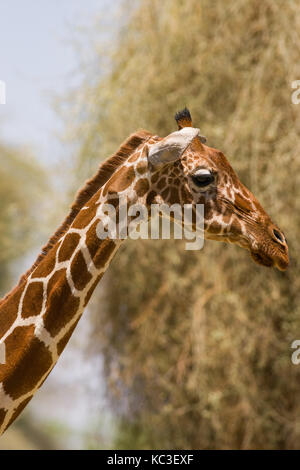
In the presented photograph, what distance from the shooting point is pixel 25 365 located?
111 centimetres

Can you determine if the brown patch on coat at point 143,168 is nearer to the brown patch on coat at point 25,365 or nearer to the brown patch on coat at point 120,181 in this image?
the brown patch on coat at point 120,181

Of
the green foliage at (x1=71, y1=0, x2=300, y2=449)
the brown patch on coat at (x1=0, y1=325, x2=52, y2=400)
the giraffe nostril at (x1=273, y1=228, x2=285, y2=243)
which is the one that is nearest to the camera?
the brown patch on coat at (x1=0, y1=325, x2=52, y2=400)

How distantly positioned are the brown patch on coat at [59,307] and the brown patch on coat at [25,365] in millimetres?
35

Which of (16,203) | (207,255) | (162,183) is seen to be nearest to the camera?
(162,183)

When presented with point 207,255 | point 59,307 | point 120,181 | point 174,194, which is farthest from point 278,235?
point 207,255

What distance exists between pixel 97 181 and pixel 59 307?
28 centimetres

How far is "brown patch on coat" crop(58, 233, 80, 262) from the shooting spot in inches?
47.2

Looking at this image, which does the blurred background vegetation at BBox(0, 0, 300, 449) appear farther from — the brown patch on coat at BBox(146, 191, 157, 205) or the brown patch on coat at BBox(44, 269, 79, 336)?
the brown patch on coat at BBox(44, 269, 79, 336)

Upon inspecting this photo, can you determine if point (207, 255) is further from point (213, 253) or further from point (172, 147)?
point (172, 147)

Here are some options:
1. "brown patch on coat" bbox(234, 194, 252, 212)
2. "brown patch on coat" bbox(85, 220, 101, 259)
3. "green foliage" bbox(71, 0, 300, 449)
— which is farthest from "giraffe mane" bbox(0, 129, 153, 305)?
"green foliage" bbox(71, 0, 300, 449)

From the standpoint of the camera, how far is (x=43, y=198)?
3559 mm

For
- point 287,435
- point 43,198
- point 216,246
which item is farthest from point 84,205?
point 43,198

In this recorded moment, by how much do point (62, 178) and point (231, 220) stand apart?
221 cm

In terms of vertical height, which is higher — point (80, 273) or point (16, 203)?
point (16, 203)
